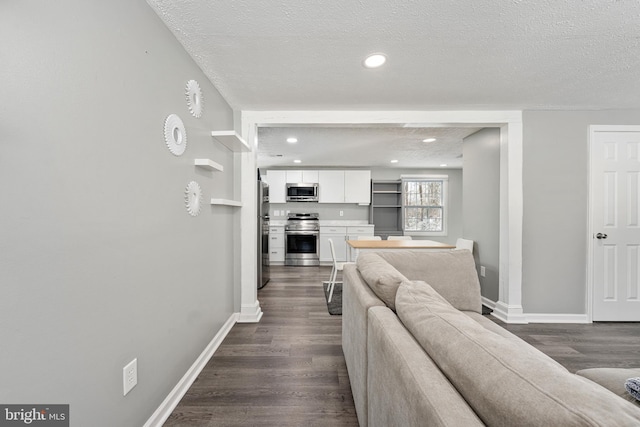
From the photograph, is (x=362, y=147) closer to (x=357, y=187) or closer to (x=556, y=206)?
(x=357, y=187)

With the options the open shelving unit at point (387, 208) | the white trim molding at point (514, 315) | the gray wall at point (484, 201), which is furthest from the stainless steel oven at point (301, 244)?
the white trim molding at point (514, 315)

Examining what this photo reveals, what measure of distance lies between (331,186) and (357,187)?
2.02 feet

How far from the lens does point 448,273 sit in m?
1.90

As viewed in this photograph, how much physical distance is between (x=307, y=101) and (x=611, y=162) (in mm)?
3319

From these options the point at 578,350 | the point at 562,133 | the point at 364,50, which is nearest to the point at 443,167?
the point at 562,133

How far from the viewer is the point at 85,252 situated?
97 centimetres

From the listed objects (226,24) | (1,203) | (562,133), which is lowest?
(1,203)

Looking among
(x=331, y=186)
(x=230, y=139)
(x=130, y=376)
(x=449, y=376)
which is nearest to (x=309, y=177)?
(x=331, y=186)

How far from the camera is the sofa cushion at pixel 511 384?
434 mm

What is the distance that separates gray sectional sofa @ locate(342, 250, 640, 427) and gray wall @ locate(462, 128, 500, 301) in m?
2.32

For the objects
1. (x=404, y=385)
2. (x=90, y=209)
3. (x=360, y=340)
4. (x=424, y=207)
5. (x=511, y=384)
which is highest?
(x=424, y=207)

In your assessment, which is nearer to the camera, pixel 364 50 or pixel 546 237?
pixel 364 50

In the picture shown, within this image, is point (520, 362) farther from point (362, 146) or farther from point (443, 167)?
point (443, 167)

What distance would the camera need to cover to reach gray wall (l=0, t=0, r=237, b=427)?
766mm
